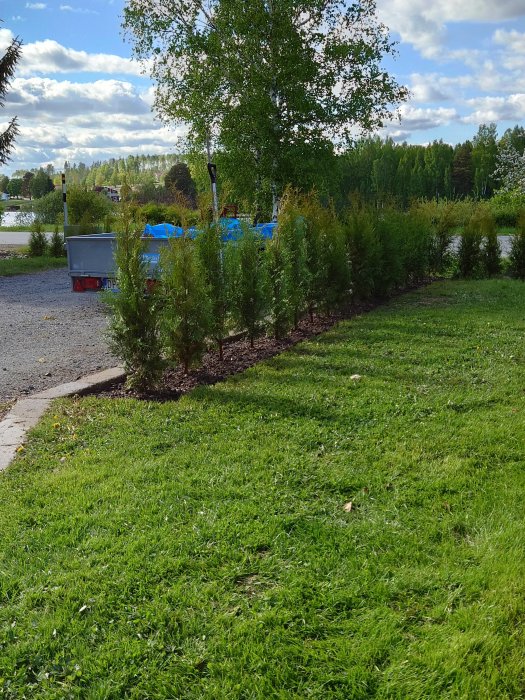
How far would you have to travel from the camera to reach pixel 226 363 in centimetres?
654

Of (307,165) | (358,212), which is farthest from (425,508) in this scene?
(307,165)

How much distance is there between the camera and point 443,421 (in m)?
4.53

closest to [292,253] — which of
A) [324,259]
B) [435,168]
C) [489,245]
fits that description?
[324,259]

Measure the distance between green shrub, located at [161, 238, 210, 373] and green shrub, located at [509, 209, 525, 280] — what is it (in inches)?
392

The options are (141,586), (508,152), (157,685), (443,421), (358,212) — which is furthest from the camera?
(508,152)

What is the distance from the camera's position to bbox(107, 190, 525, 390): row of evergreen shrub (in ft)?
17.5

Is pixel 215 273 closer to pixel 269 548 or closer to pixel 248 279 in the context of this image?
pixel 248 279

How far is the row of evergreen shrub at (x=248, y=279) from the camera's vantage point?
5.33 metres

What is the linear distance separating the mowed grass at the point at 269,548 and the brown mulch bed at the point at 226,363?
0.42 m

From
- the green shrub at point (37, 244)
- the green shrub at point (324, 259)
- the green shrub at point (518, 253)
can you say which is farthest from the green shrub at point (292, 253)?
the green shrub at point (37, 244)

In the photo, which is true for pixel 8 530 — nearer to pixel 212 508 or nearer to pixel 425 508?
pixel 212 508

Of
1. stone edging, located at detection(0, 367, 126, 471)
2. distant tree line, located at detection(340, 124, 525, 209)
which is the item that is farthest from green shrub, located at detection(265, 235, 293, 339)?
distant tree line, located at detection(340, 124, 525, 209)

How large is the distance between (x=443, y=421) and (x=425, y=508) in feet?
4.63

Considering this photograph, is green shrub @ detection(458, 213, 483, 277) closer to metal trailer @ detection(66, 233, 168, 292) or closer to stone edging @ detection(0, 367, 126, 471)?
metal trailer @ detection(66, 233, 168, 292)
